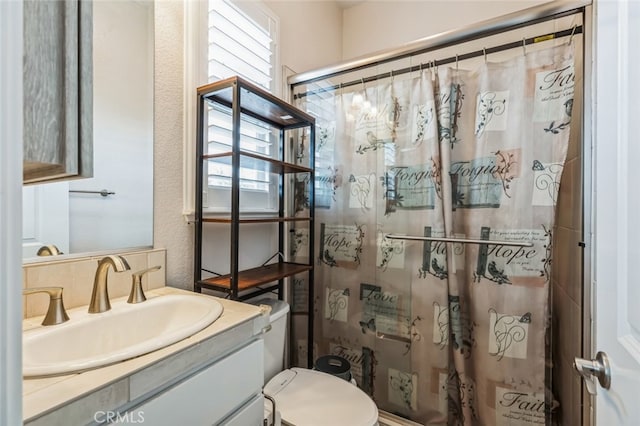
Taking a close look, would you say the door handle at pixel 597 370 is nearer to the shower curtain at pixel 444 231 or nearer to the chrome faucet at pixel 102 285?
the shower curtain at pixel 444 231

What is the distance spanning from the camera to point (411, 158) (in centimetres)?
149

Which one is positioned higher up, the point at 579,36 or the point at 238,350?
the point at 579,36

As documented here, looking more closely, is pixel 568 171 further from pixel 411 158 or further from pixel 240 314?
pixel 240 314

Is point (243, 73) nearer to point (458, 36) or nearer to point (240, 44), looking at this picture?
point (240, 44)

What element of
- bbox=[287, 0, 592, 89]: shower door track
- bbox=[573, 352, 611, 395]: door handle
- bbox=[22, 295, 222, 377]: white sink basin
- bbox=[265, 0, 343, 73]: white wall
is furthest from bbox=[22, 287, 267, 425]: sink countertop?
bbox=[265, 0, 343, 73]: white wall

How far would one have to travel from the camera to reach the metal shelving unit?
1120 mm

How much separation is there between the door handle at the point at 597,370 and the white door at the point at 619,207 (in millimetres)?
14

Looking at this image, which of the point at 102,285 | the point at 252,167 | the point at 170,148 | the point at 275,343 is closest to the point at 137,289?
the point at 102,285

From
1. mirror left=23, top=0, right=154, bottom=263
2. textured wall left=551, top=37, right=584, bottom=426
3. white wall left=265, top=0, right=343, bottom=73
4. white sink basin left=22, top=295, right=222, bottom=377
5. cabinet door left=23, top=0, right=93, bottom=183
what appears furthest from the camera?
white wall left=265, top=0, right=343, bottom=73

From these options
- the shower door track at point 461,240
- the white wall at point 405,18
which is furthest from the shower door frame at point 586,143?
the white wall at point 405,18

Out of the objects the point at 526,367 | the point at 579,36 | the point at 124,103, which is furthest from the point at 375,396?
the point at 579,36

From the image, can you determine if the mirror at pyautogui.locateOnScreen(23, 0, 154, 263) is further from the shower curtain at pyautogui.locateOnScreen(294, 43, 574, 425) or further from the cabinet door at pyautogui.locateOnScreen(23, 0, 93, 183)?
the shower curtain at pyautogui.locateOnScreen(294, 43, 574, 425)

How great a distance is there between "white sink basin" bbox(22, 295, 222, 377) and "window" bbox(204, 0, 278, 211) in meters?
0.46

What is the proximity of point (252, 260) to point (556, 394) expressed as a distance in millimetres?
1584
